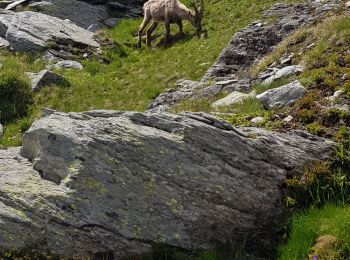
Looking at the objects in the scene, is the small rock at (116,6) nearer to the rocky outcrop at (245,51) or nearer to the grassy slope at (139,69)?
the grassy slope at (139,69)

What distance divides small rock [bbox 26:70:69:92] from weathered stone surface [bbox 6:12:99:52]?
12.0 feet

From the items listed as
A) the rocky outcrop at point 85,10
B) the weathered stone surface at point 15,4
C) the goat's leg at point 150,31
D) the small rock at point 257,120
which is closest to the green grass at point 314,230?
the small rock at point 257,120

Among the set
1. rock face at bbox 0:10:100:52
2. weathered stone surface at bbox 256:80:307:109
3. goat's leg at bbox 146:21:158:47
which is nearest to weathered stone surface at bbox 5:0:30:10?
rock face at bbox 0:10:100:52

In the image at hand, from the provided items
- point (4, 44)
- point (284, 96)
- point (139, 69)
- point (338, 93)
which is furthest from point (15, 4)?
point (338, 93)

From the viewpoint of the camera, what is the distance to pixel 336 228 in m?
6.95

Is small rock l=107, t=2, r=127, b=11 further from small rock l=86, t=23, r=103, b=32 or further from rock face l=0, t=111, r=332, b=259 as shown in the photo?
rock face l=0, t=111, r=332, b=259

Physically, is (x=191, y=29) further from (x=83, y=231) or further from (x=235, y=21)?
(x=83, y=231)

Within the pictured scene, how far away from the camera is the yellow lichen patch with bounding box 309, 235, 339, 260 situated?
6.62 m

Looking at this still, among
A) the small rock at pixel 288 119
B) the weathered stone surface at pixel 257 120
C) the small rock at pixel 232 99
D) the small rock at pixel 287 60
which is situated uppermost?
the small rock at pixel 287 60

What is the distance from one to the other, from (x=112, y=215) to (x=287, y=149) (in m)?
3.14

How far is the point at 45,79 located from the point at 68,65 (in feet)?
10.4

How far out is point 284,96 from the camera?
35.1 ft

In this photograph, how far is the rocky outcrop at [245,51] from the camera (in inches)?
593

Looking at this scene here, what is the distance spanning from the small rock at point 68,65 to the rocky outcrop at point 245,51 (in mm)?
5923
